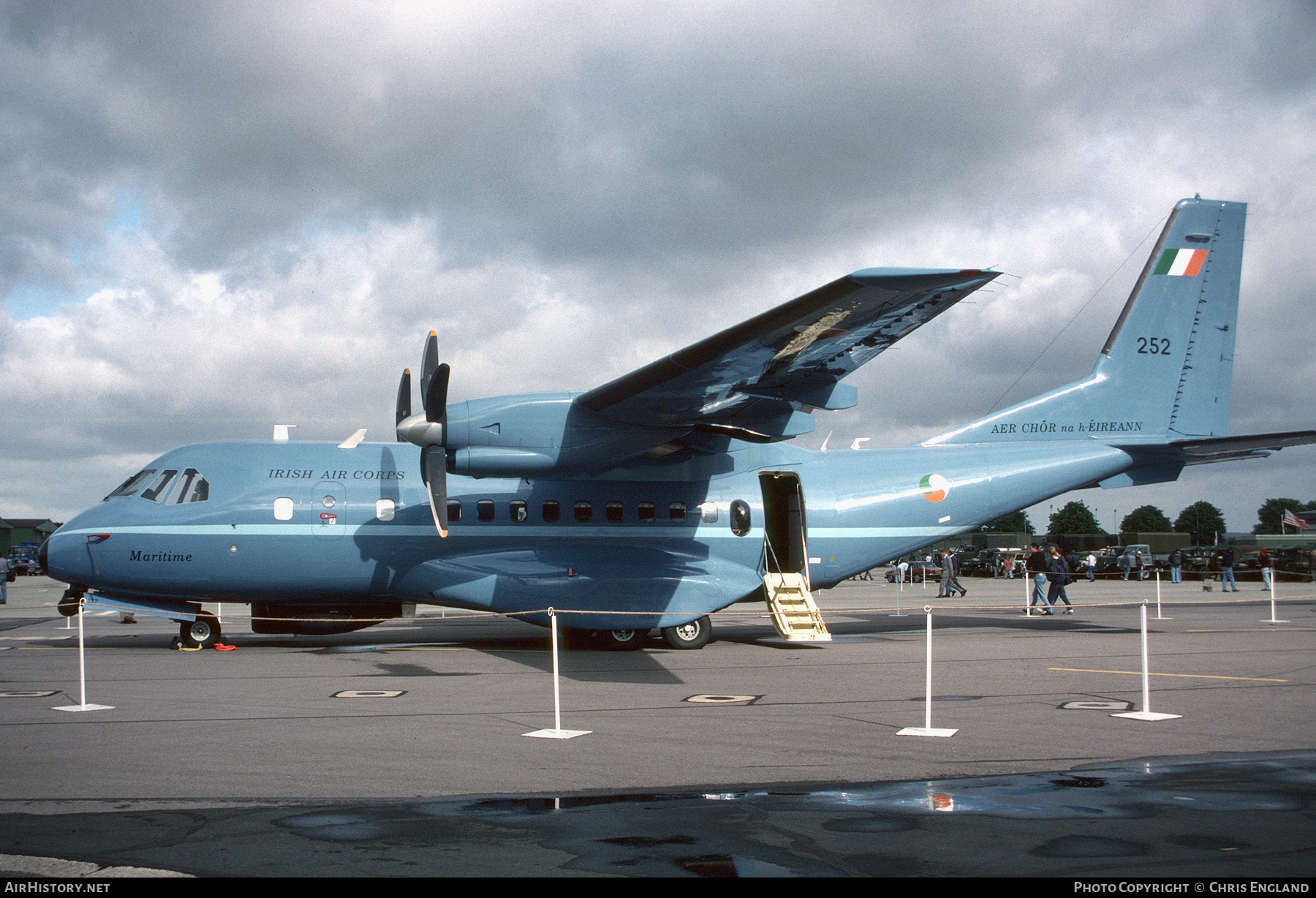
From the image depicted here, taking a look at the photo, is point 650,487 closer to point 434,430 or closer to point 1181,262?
point 434,430

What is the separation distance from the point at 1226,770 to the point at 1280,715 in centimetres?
299

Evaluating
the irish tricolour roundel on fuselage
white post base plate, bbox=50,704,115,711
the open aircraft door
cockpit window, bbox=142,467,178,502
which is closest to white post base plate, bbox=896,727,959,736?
the open aircraft door

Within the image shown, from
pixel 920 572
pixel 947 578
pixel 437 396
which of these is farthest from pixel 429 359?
pixel 920 572

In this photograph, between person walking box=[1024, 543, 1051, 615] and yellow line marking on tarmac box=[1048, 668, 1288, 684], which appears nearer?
yellow line marking on tarmac box=[1048, 668, 1288, 684]

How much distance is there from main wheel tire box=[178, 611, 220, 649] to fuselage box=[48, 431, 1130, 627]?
0.50 metres

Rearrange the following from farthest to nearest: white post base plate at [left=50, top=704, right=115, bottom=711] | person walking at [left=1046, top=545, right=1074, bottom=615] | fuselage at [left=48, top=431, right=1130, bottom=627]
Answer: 1. person walking at [left=1046, top=545, right=1074, bottom=615]
2. fuselage at [left=48, top=431, right=1130, bottom=627]
3. white post base plate at [left=50, top=704, right=115, bottom=711]

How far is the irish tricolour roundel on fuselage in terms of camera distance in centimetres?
1664

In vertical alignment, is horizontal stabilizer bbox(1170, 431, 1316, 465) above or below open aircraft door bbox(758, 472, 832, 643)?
above

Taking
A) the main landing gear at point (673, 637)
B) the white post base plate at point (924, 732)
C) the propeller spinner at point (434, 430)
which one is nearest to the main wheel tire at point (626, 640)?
the main landing gear at point (673, 637)

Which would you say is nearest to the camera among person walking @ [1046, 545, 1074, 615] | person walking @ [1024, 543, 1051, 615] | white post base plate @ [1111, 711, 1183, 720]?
white post base plate @ [1111, 711, 1183, 720]

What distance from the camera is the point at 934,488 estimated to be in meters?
16.7

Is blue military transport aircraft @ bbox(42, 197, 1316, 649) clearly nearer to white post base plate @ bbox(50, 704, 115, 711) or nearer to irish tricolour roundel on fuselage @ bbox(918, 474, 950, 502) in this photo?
irish tricolour roundel on fuselage @ bbox(918, 474, 950, 502)

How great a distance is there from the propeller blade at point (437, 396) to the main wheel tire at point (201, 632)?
546 centimetres
